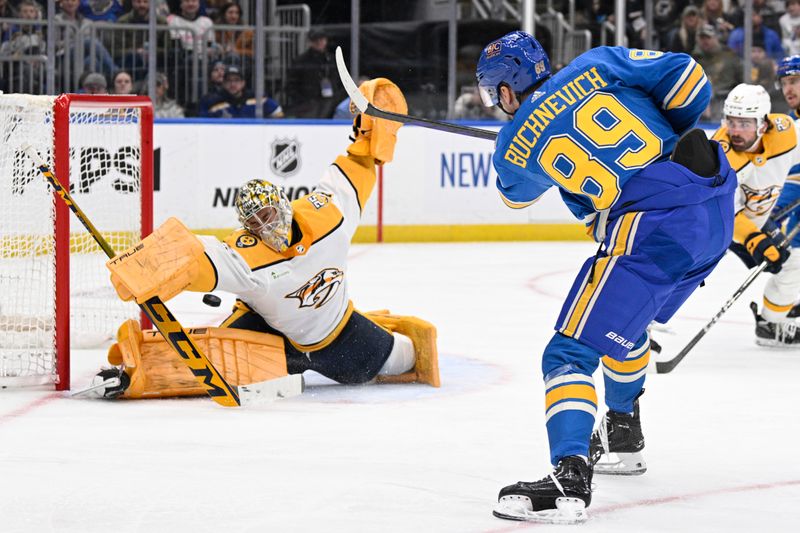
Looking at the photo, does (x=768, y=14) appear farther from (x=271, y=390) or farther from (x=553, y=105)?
(x=553, y=105)

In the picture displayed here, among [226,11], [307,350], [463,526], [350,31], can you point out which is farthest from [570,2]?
[463,526]

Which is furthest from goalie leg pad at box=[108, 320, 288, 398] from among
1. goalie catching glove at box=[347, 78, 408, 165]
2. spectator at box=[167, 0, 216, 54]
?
spectator at box=[167, 0, 216, 54]

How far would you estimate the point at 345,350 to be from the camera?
4.28 m

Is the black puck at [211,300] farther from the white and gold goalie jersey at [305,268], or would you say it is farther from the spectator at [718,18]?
the spectator at [718,18]

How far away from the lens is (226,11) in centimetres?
902

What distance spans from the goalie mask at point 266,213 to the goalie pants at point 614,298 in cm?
134

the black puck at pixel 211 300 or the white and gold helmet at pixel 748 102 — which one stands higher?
the white and gold helmet at pixel 748 102

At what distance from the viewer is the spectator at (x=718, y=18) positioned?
33.5 ft

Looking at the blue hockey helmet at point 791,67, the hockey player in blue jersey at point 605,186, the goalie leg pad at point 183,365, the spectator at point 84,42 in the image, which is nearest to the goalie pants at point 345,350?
the goalie leg pad at point 183,365

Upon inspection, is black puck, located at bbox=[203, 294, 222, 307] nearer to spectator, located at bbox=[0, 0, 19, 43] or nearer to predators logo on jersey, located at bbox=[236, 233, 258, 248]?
predators logo on jersey, located at bbox=[236, 233, 258, 248]

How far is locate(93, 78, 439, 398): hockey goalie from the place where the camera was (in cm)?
386

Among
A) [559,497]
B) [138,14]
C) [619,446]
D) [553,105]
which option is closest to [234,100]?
[138,14]

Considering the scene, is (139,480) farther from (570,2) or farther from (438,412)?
(570,2)

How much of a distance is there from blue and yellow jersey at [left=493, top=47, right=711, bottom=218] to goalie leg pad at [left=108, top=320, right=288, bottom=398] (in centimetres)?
144
